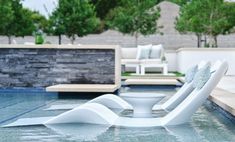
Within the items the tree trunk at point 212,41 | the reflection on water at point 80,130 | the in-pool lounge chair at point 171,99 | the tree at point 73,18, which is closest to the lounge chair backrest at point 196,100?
the reflection on water at point 80,130

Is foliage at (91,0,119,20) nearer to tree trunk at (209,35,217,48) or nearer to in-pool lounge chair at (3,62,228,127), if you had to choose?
tree trunk at (209,35,217,48)

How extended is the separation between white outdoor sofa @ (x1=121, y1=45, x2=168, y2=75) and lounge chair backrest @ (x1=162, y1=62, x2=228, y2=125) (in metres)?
10.8

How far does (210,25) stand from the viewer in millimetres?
22250

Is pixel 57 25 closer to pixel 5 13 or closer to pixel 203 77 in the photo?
pixel 5 13

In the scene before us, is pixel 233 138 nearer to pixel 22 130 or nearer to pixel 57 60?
pixel 22 130

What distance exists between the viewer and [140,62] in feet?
55.9

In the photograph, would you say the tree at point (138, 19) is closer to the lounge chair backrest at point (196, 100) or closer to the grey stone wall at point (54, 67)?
the grey stone wall at point (54, 67)

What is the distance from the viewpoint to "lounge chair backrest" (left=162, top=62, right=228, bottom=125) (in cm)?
550

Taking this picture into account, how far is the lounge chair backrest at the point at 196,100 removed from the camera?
5.50 m

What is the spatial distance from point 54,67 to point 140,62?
6286mm

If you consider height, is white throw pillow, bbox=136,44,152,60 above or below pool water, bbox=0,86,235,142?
above

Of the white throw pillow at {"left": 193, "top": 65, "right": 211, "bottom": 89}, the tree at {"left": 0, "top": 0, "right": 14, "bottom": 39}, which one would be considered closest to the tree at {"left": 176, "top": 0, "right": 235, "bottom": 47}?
the tree at {"left": 0, "top": 0, "right": 14, "bottom": 39}

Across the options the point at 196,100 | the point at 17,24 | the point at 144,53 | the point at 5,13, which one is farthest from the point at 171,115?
the point at 17,24

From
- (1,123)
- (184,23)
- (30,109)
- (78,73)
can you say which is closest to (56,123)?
(1,123)
